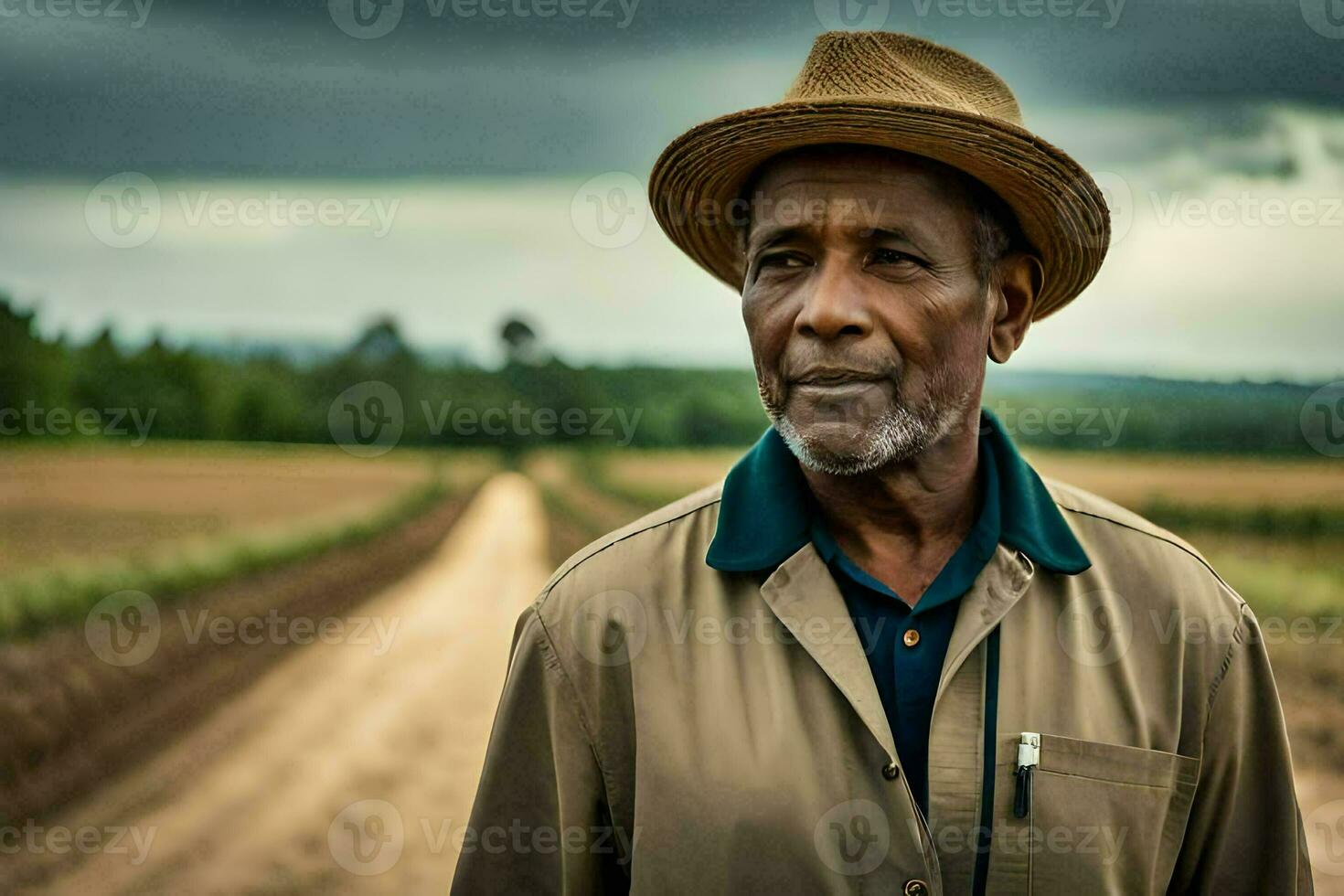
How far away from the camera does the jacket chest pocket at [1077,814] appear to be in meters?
1.74

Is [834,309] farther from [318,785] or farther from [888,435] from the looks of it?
[318,785]

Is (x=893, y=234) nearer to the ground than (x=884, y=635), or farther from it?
farther from it

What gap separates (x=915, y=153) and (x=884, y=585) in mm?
789

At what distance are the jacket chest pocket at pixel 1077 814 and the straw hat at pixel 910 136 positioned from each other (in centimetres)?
100

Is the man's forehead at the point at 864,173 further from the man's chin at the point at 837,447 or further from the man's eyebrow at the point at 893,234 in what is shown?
the man's chin at the point at 837,447

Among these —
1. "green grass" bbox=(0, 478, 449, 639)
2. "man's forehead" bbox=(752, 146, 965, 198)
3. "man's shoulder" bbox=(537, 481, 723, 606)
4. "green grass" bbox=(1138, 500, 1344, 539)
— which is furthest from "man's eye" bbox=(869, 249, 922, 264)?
"green grass" bbox=(0, 478, 449, 639)

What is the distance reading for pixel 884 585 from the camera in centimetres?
192

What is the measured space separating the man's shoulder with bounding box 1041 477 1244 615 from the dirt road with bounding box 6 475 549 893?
461 centimetres

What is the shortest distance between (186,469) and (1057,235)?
1051 centimetres

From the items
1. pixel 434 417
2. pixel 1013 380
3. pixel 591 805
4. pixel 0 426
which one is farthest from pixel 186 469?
pixel 591 805

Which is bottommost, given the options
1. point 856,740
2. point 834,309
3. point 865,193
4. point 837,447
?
point 856,740

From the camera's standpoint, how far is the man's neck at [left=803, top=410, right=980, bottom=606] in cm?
199

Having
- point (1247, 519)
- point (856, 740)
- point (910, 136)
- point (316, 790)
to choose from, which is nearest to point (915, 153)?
point (910, 136)

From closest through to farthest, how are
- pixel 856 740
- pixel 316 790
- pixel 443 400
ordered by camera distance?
pixel 856 740, pixel 316 790, pixel 443 400
